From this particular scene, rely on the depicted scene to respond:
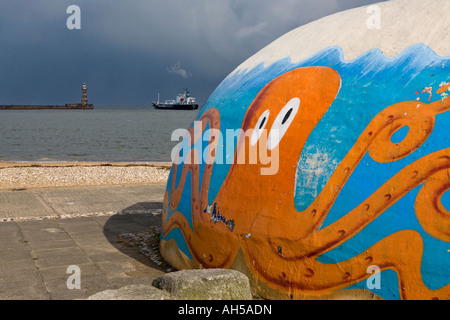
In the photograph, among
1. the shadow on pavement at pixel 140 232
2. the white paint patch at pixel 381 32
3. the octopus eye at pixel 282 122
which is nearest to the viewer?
the white paint patch at pixel 381 32

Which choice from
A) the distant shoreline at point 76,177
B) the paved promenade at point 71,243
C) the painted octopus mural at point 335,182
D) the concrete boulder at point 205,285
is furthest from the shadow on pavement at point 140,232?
the distant shoreline at point 76,177

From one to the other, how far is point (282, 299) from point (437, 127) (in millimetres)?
2158

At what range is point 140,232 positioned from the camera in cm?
903

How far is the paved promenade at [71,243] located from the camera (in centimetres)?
607

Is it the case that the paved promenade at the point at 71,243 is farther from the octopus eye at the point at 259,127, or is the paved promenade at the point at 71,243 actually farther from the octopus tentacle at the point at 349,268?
the octopus eye at the point at 259,127

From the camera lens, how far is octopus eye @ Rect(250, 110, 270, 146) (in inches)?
213

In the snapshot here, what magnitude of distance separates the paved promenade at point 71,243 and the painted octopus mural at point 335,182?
1326mm

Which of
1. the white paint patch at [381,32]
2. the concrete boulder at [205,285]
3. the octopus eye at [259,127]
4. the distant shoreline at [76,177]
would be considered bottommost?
the distant shoreline at [76,177]

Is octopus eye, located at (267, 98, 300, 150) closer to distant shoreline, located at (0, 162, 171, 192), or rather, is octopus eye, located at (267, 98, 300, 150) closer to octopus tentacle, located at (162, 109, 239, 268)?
octopus tentacle, located at (162, 109, 239, 268)

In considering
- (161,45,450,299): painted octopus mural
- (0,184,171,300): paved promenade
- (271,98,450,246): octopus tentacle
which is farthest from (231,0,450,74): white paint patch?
(0,184,171,300): paved promenade

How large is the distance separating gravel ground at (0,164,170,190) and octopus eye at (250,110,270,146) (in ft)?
39.2

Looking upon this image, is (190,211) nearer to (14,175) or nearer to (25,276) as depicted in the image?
(25,276)

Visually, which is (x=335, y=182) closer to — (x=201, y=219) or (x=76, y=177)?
(x=201, y=219)

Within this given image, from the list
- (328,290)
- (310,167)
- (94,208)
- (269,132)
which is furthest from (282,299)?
(94,208)
